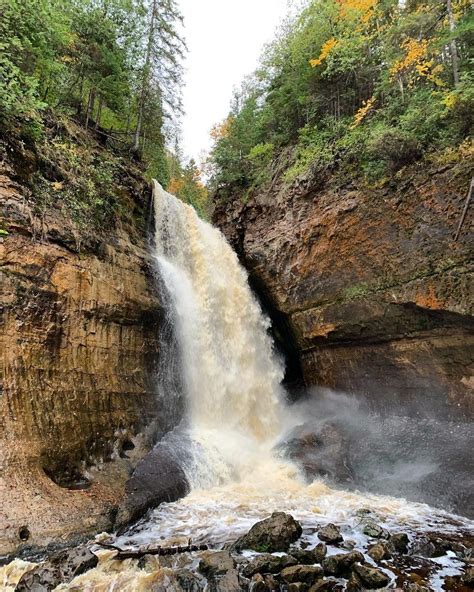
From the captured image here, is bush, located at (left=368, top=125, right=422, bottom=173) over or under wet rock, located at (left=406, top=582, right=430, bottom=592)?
over

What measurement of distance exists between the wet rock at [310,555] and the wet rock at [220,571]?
960mm

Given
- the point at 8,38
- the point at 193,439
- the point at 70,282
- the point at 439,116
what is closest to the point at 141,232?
the point at 70,282

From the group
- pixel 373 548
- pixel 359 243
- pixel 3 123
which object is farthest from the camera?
pixel 359 243

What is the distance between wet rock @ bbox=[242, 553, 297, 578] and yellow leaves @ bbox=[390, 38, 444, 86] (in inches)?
516

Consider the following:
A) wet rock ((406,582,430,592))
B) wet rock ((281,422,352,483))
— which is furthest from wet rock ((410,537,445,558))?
wet rock ((281,422,352,483))

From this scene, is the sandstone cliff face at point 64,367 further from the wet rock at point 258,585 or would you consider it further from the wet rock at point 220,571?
the wet rock at point 258,585

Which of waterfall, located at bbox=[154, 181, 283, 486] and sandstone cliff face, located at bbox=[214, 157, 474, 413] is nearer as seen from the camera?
sandstone cliff face, located at bbox=[214, 157, 474, 413]

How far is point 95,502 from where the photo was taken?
7449mm

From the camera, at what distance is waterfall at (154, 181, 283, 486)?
11.6 metres

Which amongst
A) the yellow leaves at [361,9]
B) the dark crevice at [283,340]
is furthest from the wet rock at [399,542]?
the yellow leaves at [361,9]

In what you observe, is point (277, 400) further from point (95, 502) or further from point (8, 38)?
point (8, 38)

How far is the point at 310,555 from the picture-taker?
568cm

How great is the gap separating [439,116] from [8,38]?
1139 centimetres

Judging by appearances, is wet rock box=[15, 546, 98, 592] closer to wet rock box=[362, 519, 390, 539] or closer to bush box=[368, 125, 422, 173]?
wet rock box=[362, 519, 390, 539]
